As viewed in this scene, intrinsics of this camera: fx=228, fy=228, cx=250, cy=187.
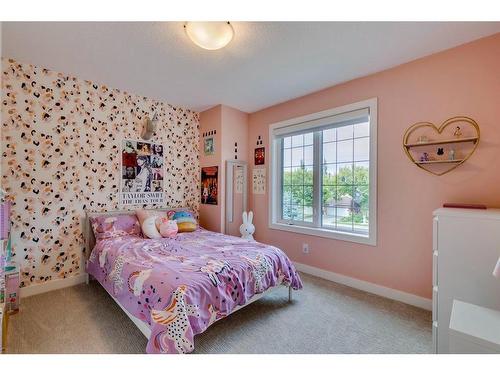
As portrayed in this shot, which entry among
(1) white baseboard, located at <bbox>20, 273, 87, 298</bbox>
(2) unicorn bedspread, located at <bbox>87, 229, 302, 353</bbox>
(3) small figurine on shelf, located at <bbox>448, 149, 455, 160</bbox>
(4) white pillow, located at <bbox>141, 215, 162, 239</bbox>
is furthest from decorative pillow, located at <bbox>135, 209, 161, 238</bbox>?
(3) small figurine on shelf, located at <bbox>448, 149, 455, 160</bbox>

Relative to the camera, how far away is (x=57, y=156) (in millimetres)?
2463

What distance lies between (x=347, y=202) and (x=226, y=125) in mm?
2025

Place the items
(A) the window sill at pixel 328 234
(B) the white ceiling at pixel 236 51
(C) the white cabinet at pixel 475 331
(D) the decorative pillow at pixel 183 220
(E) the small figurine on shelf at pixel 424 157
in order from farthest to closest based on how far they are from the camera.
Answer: (D) the decorative pillow at pixel 183 220, (A) the window sill at pixel 328 234, (E) the small figurine on shelf at pixel 424 157, (B) the white ceiling at pixel 236 51, (C) the white cabinet at pixel 475 331

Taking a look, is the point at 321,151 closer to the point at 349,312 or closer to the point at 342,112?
the point at 342,112

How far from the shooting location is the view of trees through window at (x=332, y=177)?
8.72ft

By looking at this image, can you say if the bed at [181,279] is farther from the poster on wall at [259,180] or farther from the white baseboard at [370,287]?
the poster on wall at [259,180]

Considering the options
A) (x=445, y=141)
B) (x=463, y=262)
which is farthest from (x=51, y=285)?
(x=445, y=141)

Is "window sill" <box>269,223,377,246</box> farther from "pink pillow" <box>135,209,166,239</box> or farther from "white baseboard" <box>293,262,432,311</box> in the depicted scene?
"pink pillow" <box>135,209,166,239</box>

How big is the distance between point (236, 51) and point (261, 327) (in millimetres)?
2379

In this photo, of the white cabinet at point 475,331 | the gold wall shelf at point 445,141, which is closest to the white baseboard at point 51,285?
the white cabinet at point 475,331

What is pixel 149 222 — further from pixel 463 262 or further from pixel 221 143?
pixel 463 262

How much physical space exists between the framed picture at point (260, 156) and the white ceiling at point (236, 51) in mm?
1007
